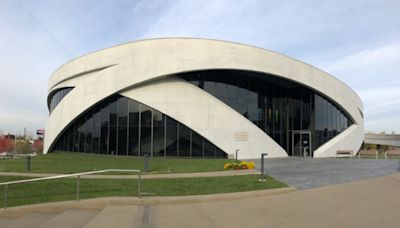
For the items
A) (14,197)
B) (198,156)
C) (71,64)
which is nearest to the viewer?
(14,197)

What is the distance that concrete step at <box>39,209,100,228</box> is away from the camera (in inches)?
299

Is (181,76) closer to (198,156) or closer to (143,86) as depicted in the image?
(143,86)

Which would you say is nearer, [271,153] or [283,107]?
[271,153]

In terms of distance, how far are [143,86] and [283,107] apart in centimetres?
1344

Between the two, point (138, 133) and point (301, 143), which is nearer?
point (138, 133)

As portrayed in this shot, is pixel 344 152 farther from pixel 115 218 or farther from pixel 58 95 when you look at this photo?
pixel 115 218

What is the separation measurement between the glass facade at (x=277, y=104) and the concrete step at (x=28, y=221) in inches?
810

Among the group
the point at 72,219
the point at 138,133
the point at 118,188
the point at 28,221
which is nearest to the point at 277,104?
the point at 138,133

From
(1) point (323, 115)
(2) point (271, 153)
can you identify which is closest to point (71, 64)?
(2) point (271, 153)

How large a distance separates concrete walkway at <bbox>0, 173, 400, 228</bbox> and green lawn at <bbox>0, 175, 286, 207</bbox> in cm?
122

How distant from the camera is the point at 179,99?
2812cm

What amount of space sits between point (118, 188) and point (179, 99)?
54.1ft

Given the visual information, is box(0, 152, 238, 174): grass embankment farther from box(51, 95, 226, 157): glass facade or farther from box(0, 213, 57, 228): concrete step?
box(0, 213, 57, 228): concrete step

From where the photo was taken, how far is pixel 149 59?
27.9 m
